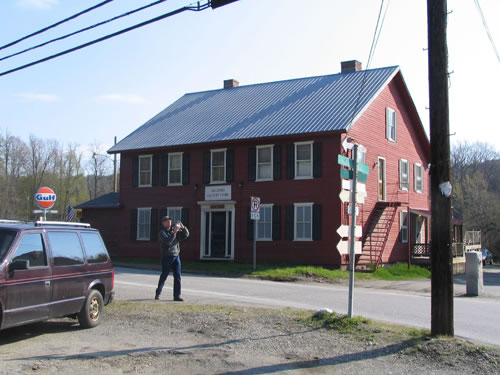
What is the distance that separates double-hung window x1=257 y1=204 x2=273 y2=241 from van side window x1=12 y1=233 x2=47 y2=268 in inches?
685

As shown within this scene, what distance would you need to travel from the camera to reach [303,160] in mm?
24938

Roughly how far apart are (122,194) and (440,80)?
24.3 m

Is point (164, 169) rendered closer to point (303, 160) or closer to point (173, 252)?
point (303, 160)

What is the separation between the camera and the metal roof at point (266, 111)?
25.3 m

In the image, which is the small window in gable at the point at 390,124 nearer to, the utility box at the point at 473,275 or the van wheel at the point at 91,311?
the utility box at the point at 473,275

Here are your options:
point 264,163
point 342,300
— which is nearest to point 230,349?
A: point 342,300

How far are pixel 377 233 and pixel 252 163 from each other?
663 cm


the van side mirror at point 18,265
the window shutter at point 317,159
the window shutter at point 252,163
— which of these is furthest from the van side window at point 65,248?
the window shutter at point 252,163

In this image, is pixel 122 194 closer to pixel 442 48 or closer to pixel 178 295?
pixel 178 295

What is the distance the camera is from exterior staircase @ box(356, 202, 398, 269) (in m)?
25.1

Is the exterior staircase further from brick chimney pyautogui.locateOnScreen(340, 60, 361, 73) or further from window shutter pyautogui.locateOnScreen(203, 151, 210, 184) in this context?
brick chimney pyautogui.locateOnScreen(340, 60, 361, 73)

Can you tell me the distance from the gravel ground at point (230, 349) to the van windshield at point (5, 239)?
140 cm

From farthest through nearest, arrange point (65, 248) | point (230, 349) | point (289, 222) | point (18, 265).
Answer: point (289, 222), point (65, 248), point (230, 349), point (18, 265)

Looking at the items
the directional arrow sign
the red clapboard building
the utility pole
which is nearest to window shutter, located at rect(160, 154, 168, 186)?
the red clapboard building
